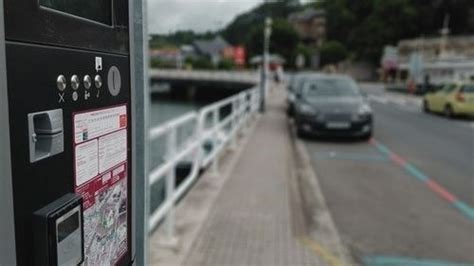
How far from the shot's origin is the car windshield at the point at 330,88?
12.3m

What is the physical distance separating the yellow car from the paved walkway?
39.0 ft

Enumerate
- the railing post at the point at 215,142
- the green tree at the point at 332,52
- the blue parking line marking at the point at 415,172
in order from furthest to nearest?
the green tree at the point at 332,52
the blue parking line marking at the point at 415,172
the railing post at the point at 215,142

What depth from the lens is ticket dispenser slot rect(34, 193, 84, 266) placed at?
0.95 metres

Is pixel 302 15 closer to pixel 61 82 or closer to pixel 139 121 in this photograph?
pixel 139 121

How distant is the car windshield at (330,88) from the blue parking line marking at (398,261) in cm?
839

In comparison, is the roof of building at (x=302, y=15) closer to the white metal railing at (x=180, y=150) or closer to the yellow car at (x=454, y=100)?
the white metal railing at (x=180, y=150)

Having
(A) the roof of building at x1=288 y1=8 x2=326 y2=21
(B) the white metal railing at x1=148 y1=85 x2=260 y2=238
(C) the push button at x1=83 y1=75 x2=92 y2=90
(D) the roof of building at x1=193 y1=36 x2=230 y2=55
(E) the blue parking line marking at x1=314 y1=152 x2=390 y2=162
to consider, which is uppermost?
(A) the roof of building at x1=288 y1=8 x2=326 y2=21

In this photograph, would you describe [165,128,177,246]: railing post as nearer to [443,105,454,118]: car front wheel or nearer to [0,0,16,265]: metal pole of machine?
[0,0,16,265]: metal pole of machine

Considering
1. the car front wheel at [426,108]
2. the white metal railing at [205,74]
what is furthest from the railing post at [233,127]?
the white metal railing at [205,74]

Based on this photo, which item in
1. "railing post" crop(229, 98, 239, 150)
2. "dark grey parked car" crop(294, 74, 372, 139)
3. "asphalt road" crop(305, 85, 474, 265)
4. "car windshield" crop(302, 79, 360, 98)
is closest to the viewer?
"asphalt road" crop(305, 85, 474, 265)

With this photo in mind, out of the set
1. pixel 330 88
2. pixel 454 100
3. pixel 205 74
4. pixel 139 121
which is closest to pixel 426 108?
pixel 454 100

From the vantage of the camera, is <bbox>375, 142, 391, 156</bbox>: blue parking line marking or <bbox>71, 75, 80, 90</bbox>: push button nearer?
<bbox>71, 75, 80, 90</bbox>: push button

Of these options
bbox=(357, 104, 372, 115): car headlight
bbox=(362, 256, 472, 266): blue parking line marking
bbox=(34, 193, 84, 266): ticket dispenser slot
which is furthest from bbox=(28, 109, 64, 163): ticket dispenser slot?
bbox=(357, 104, 372, 115): car headlight

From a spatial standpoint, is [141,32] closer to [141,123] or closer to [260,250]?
[141,123]
